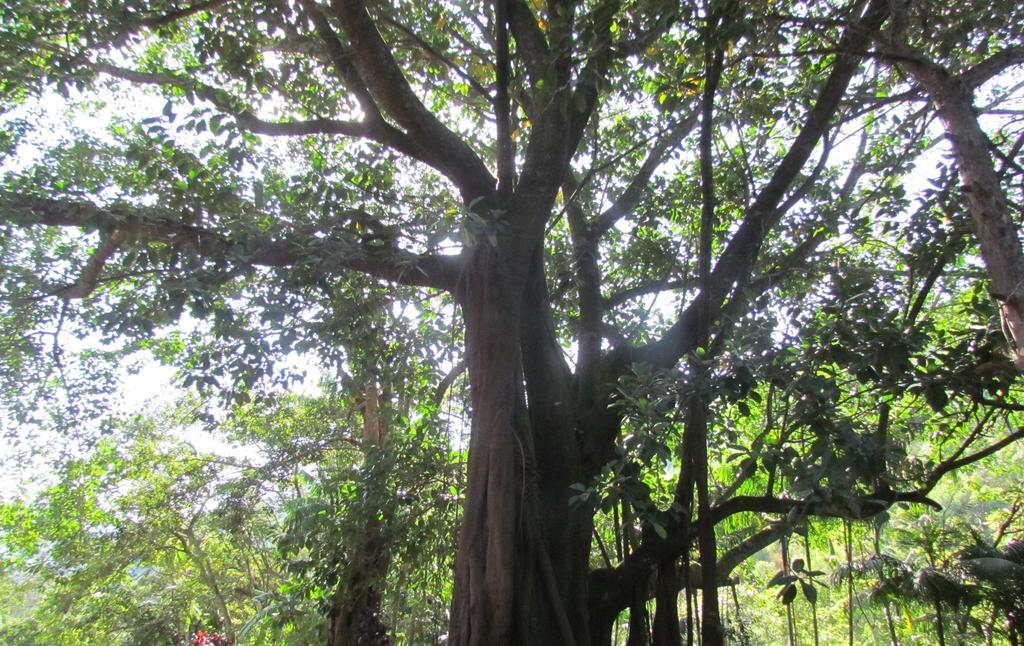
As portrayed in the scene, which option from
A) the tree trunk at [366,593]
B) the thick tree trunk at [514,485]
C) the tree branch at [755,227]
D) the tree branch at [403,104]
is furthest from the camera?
the tree trunk at [366,593]

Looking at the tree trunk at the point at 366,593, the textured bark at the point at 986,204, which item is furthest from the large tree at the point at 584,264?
the tree trunk at the point at 366,593

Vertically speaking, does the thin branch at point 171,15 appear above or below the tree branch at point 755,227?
above

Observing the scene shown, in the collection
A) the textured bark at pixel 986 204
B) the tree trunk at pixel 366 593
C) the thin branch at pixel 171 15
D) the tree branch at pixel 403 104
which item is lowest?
the tree trunk at pixel 366 593

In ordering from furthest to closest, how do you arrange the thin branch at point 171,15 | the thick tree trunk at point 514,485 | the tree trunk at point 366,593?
the tree trunk at point 366,593, the thin branch at point 171,15, the thick tree trunk at point 514,485

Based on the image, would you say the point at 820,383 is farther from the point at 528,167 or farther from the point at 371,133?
the point at 371,133

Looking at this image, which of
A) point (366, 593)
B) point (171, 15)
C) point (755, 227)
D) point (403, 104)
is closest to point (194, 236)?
point (403, 104)

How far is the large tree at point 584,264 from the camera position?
2635mm

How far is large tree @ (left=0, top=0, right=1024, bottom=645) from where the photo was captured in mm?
2635

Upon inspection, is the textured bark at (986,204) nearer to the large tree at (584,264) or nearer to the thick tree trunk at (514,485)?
the large tree at (584,264)

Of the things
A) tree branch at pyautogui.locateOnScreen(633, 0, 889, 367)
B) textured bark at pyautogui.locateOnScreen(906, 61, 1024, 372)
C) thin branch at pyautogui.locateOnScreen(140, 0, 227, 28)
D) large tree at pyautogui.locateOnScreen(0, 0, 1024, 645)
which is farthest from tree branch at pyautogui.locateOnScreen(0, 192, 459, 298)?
textured bark at pyautogui.locateOnScreen(906, 61, 1024, 372)

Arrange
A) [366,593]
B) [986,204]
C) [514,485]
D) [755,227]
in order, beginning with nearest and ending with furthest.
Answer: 1. [986,204]
2. [514,485]
3. [755,227]
4. [366,593]

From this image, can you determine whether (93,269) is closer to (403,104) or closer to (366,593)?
(403,104)

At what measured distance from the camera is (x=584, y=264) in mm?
4492

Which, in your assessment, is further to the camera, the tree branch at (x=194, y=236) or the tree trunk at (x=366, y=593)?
the tree trunk at (x=366, y=593)
